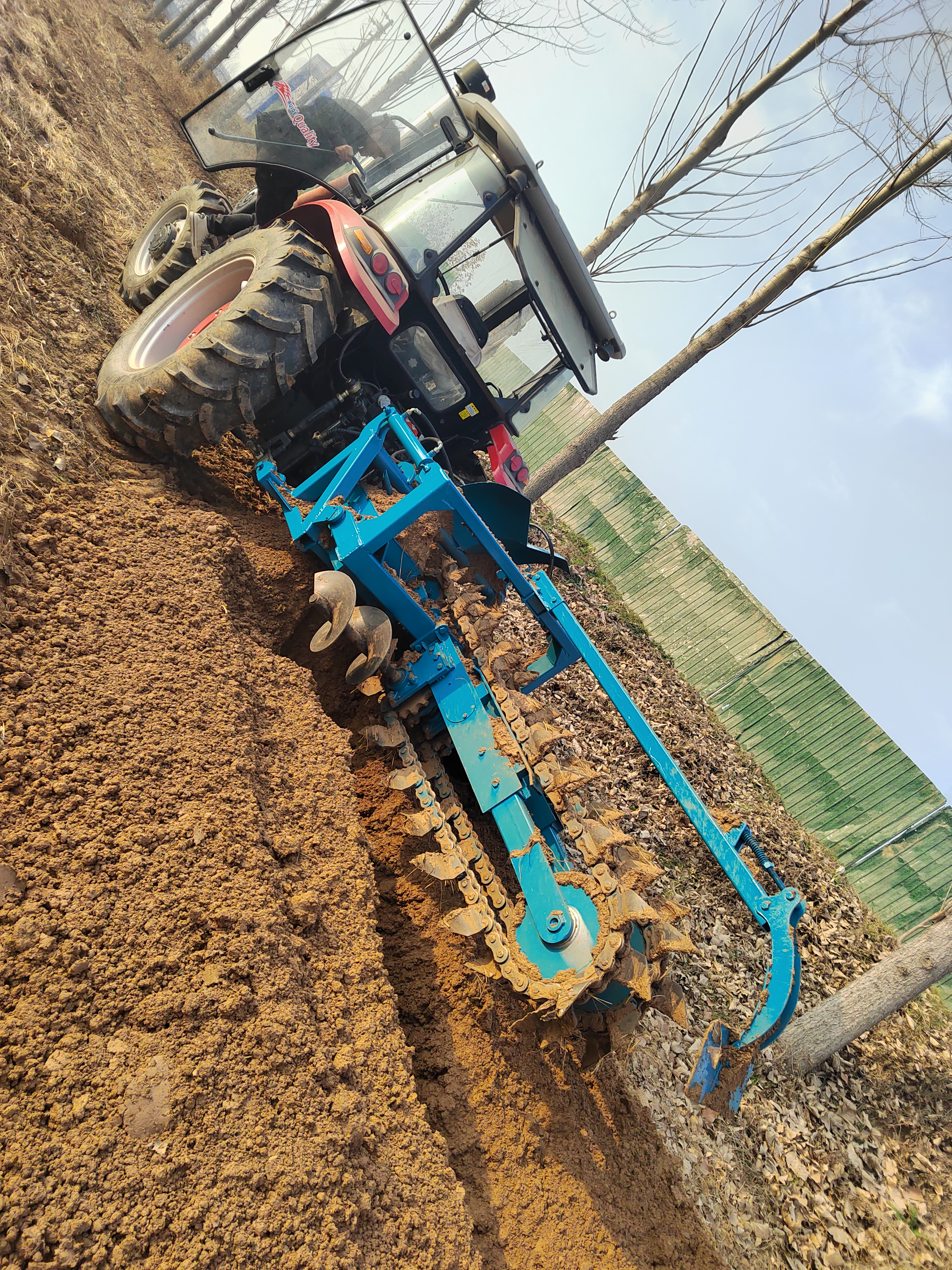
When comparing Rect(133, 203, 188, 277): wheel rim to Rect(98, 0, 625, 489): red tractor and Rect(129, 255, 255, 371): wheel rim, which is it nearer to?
Rect(98, 0, 625, 489): red tractor

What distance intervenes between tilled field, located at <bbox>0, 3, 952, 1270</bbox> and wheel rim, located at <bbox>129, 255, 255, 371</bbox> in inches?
10.8

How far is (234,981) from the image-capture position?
186 cm

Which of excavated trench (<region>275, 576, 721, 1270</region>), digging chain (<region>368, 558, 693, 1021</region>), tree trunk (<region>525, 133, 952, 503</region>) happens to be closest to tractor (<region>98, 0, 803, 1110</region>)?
digging chain (<region>368, 558, 693, 1021</region>)

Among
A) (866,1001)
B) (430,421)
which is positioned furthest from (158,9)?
(866,1001)

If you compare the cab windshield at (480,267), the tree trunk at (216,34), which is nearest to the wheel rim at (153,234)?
the cab windshield at (480,267)

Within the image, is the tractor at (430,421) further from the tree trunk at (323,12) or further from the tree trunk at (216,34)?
the tree trunk at (216,34)

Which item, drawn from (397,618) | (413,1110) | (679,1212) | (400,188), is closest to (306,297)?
(400,188)

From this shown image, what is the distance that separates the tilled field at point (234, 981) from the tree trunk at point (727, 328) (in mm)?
4119

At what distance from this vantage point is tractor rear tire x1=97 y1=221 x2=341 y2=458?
2.90 metres

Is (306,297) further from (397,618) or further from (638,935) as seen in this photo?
(638,935)

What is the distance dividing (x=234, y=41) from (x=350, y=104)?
10219 millimetres

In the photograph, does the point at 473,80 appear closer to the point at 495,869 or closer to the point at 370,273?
the point at 370,273

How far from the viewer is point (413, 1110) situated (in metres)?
→ 2.09

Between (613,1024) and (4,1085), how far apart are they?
1731 millimetres
